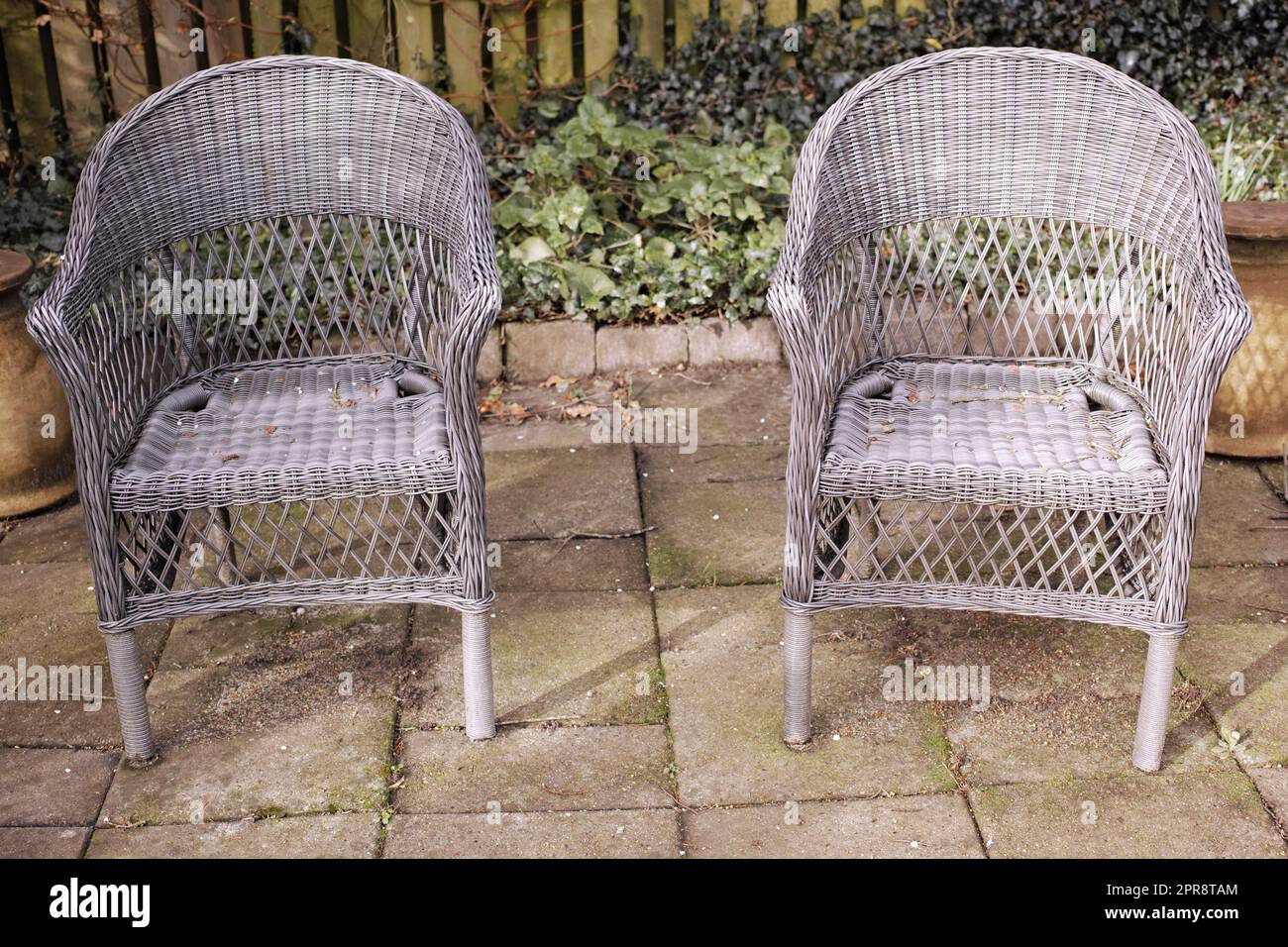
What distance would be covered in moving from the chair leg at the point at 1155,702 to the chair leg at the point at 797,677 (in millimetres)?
572

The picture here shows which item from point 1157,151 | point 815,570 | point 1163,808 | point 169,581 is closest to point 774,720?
point 815,570

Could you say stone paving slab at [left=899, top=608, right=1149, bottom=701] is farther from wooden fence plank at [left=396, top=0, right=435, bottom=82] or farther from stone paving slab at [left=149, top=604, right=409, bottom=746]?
wooden fence plank at [left=396, top=0, right=435, bottom=82]

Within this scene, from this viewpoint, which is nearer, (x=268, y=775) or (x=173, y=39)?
(x=268, y=775)

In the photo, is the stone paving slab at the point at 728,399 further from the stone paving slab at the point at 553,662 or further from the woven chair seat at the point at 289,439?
the woven chair seat at the point at 289,439

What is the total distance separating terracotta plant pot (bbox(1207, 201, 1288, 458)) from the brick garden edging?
1.26 metres

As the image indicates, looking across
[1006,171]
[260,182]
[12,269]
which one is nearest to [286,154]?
[260,182]

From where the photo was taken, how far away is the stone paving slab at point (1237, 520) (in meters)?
3.13

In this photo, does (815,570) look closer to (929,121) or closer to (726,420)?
(929,121)

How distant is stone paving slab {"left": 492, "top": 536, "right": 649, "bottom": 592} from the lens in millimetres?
3090

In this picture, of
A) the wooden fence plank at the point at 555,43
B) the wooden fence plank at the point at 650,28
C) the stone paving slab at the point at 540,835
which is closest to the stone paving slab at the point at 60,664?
the stone paving slab at the point at 540,835

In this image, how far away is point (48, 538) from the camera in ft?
10.9

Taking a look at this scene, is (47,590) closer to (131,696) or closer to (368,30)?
(131,696)

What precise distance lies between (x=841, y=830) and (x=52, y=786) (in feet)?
4.50

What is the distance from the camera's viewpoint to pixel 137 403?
2.66m
